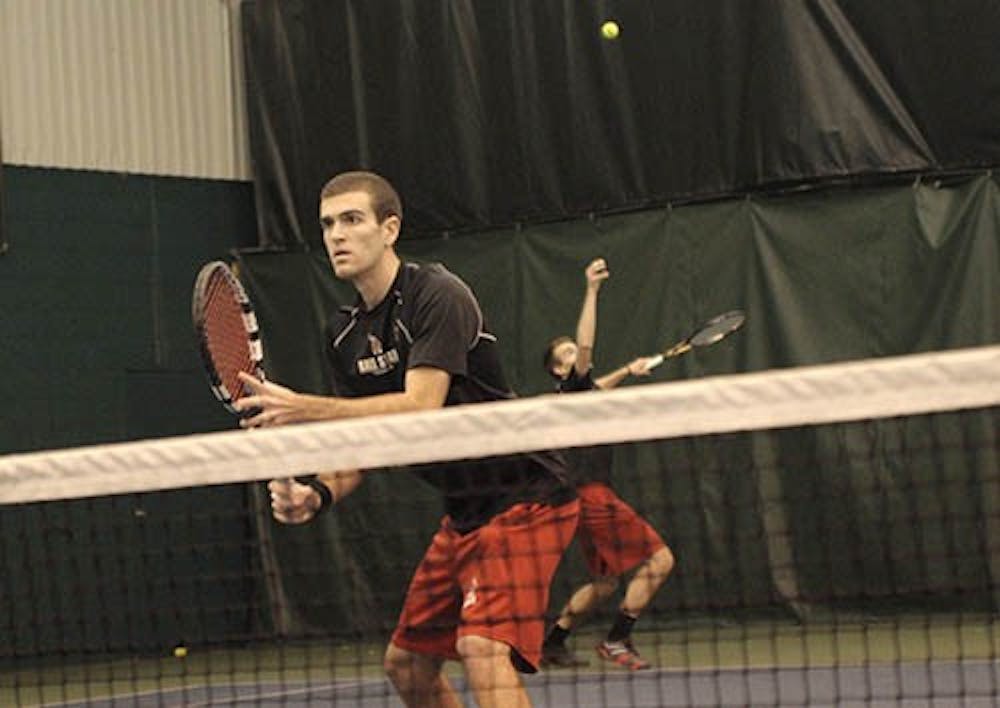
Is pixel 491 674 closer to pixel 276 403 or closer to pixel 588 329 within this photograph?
pixel 276 403

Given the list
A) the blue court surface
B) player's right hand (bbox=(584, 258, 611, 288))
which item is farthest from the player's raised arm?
the blue court surface

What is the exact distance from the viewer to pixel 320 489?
471 centimetres

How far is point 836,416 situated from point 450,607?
1.22 meters

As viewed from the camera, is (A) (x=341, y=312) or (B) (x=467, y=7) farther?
(B) (x=467, y=7)

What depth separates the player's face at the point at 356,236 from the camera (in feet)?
15.5

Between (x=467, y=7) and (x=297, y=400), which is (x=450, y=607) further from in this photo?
(x=467, y=7)

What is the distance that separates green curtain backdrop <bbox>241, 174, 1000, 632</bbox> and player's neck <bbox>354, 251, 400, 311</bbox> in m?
5.38

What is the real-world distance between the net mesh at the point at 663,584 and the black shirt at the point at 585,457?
0.09 metres

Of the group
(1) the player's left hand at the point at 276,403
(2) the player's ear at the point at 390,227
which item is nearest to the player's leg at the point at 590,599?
(2) the player's ear at the point at 390,227

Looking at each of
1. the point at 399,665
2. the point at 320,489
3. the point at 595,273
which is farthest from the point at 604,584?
the point at 320,489

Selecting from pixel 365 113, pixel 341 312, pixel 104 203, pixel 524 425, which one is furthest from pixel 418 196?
pixel 524 425

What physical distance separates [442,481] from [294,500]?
1.15ft

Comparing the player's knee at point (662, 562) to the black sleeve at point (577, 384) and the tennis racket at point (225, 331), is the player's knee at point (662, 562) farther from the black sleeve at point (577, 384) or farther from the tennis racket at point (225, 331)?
the tennis racket at point (225, 331)

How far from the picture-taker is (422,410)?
4.43m
